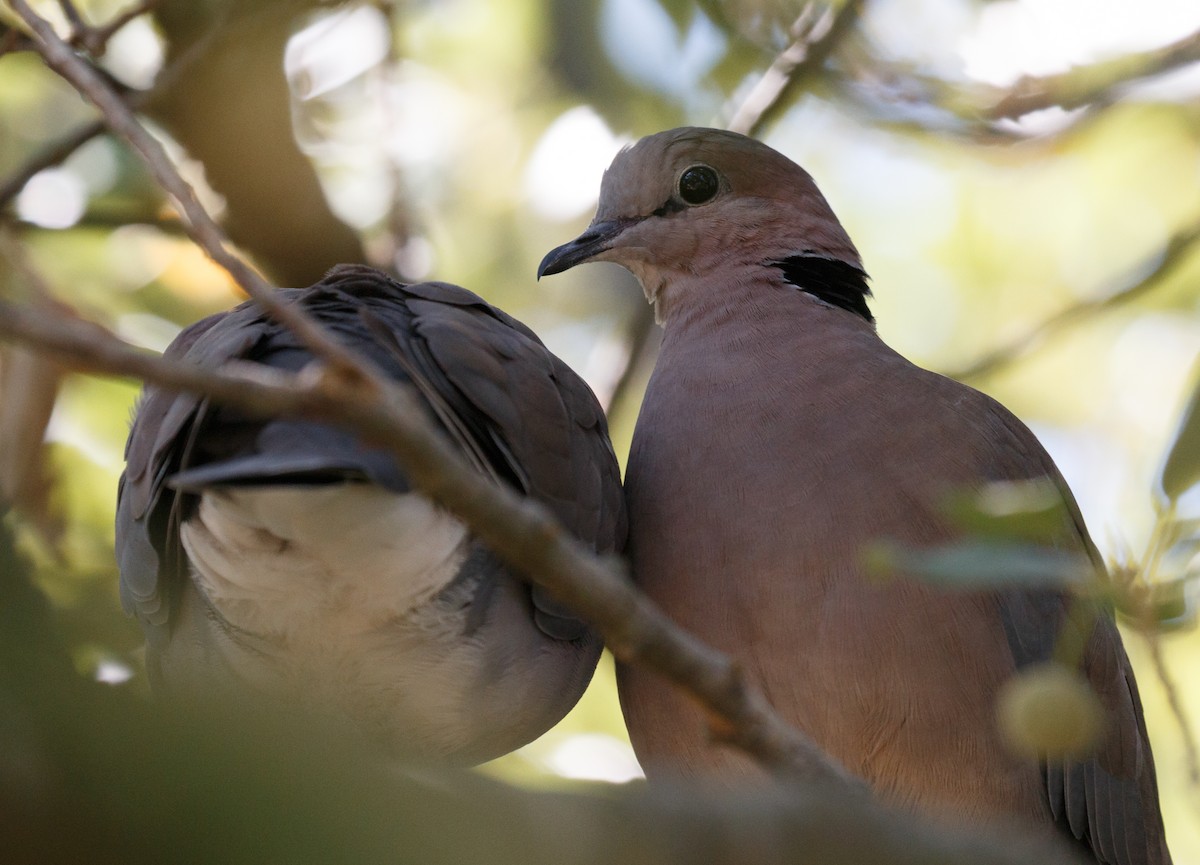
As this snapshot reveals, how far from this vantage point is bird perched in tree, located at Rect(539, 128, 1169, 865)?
2869 millimetres

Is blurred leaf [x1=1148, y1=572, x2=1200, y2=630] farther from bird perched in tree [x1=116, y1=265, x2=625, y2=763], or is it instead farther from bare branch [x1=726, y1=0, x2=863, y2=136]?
bare branch [x1=726, y1=0, x2=863, y2=136]

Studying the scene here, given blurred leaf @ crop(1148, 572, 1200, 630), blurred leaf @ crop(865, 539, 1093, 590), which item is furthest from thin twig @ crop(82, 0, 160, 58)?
blurred leaf @ crop(1148, 572, 1200, 630)

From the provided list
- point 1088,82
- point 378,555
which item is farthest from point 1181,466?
point 1088,82

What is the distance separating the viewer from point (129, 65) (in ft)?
16.2

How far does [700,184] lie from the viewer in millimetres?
3801

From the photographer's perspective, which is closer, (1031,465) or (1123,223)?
(1031,465)

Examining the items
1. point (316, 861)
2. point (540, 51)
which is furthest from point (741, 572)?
point (540, 51)

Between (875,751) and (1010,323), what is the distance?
3.25 meters

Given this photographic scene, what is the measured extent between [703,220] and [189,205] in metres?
1.99

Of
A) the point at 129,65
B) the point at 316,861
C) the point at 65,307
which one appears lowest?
the point at 65,307

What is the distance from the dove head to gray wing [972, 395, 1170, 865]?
0.70 meters

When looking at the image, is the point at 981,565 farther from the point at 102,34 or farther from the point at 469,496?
the point at 102,34

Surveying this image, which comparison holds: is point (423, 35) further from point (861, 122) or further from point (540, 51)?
point (861, 122)

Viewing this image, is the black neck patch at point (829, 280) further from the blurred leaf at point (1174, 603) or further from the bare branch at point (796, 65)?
the blurred leaf at point (1174, 603)
